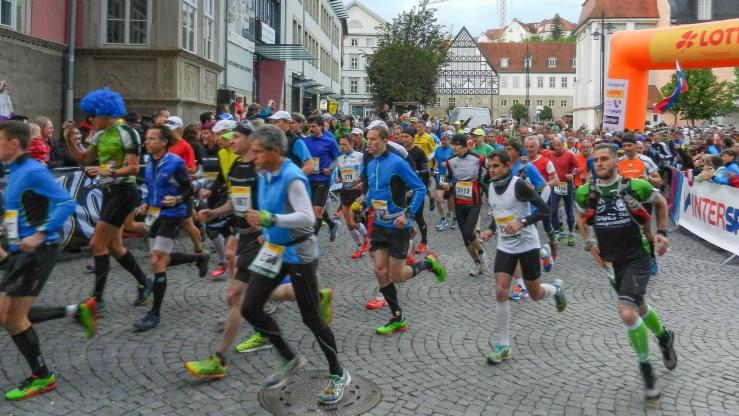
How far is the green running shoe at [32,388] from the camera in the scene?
487 centimetres

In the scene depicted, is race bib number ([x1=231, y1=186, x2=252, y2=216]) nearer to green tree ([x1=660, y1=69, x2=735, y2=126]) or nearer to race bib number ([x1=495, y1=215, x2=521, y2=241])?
race bib number ([x1=495, y1=215, x2=521, y2=241])

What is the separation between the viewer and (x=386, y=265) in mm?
6781

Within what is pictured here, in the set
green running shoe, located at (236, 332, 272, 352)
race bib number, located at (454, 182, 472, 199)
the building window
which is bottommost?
green running shoe, located at (236, 332, 272, 352)

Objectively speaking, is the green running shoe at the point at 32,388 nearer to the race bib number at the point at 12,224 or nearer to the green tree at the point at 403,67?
the race bib number at the point at 12,224

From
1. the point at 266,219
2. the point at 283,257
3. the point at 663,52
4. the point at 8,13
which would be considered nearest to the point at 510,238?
the point at 283,257

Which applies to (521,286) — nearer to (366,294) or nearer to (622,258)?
(366,294)

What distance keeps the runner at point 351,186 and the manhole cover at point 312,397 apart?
5.13 m

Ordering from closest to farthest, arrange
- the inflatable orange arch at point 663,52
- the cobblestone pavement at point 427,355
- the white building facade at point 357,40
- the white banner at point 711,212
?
the cobblestone pavement at point 427,355 → the white banner at point 711,212 → the inflatable orange arch at point 663,52 → the white building facade at point 357,40

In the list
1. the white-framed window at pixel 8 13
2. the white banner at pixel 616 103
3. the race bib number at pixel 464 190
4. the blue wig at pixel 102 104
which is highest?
the white-framed window at pixel 8 13

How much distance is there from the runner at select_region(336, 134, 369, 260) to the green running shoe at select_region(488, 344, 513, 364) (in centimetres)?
473

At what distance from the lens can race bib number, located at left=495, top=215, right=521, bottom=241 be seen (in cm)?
614

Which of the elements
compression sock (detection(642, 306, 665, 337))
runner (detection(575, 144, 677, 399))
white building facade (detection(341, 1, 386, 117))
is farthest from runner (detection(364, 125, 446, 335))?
white building facade (detection(341, 1, 386, 117))

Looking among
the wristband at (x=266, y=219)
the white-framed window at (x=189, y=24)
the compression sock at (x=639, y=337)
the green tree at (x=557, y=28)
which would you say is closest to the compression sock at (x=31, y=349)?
the wristband at (x=266, y=219)

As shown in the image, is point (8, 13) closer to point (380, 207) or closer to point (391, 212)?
point (380, 207)
